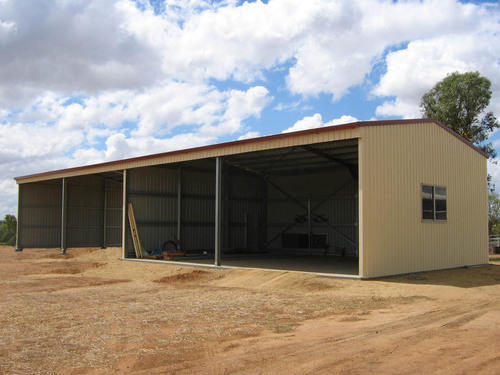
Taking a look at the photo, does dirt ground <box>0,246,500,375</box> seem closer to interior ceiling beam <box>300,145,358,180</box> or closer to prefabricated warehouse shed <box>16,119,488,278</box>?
prefabricated warehouse shed <box>16,119,488,278</box>

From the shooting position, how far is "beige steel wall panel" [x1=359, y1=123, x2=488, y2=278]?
13.4m

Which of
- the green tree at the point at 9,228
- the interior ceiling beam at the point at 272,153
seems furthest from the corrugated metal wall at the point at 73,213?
the green tree at the point at 9,228

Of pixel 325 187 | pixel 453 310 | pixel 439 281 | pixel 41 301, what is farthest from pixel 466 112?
pixel 41 301

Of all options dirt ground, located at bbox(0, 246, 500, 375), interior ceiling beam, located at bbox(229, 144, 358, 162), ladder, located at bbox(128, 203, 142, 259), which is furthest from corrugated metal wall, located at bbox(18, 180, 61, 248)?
dirt ground, located at bbox(0, 246, 500, 375)

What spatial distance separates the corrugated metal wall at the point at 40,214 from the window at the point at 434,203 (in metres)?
22.2

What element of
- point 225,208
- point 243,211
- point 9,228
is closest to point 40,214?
point 225,208

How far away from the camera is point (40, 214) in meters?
29.7

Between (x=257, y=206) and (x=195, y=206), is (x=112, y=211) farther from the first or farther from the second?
(x=257, y=206)

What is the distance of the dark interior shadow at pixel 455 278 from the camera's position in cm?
1330

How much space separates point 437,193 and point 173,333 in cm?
1157

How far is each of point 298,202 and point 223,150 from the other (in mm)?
10869

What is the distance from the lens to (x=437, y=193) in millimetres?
16250

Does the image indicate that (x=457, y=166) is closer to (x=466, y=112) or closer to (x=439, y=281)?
(x=439, y=281)

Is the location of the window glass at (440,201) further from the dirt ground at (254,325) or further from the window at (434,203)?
the dirt ground at (254,325)
